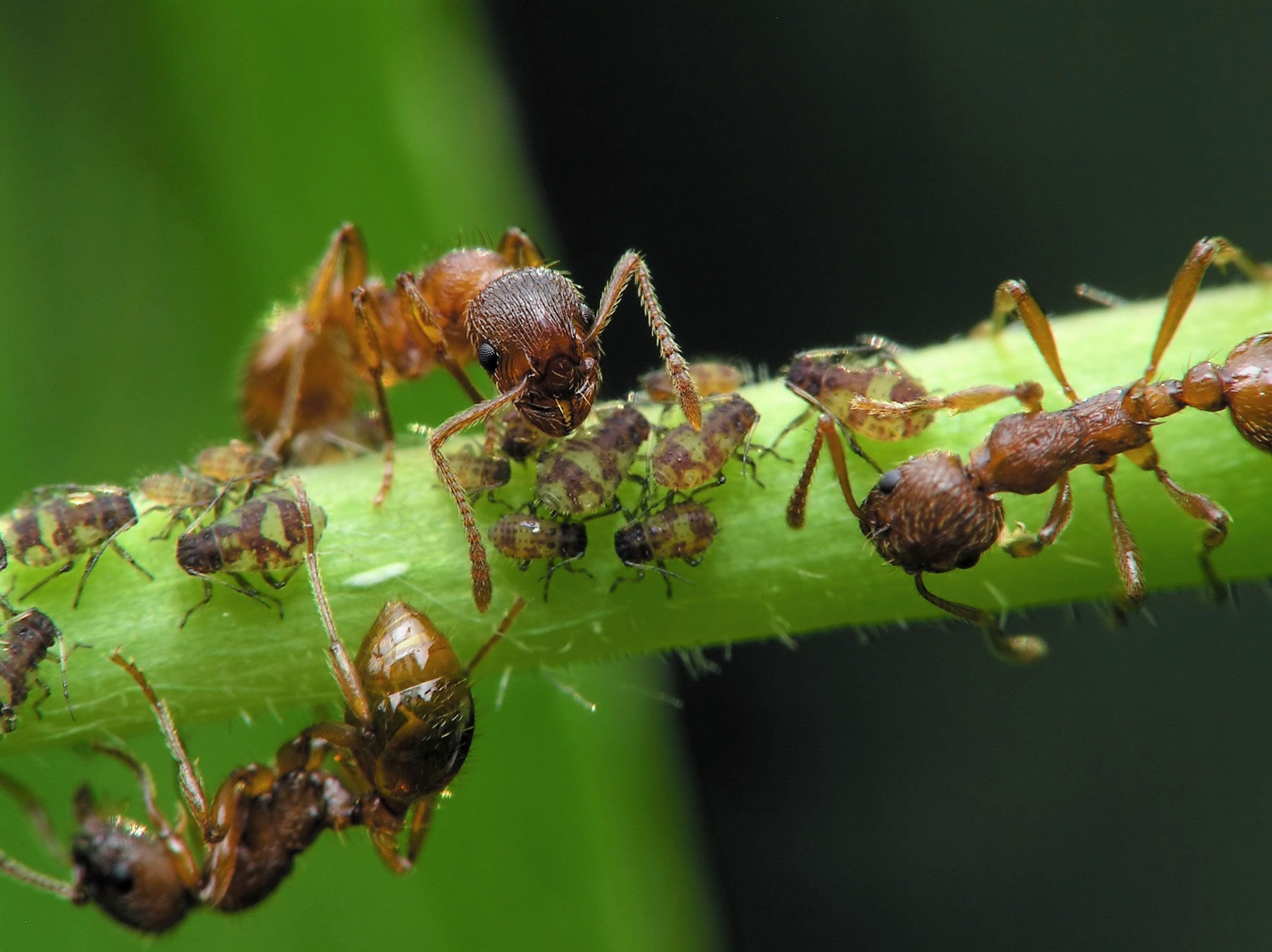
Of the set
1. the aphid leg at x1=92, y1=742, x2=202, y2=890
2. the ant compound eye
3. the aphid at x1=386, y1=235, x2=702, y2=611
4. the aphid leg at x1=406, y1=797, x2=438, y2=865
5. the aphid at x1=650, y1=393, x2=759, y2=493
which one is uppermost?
the aphid at x1=386, y1=235, x2=702, y2=611

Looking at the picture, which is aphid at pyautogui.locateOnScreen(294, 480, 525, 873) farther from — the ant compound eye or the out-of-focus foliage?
the ant compound eye

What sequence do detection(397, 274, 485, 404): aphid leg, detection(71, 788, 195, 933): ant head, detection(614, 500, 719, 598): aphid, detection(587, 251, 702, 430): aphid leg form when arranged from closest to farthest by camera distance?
detection(614, 500, 719, 598): aphid
detection(587, 251, 702, 430): aphid leg
detection(71, 788, 195, 933): ant head
detection(397, 274, 485, 404): aphid leg

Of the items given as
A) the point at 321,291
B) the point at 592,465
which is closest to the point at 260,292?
the point at 321,291

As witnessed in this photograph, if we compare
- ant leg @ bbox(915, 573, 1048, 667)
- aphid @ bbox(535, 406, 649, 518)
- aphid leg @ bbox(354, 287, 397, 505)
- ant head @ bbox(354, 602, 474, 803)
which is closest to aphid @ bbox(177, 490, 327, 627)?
ant head @ bbox(354, 602, 474, 803)

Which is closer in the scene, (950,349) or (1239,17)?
(950,349)

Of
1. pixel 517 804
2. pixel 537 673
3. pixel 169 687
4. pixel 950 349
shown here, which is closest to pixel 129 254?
pixel 169 687

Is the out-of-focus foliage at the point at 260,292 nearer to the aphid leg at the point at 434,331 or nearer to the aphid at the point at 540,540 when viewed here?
the aphid leg at the point at 434,331

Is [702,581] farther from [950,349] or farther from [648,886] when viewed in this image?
[648,886]

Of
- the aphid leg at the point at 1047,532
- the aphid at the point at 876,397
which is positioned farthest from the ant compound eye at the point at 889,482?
the aphid leg at the point at 1047,532
